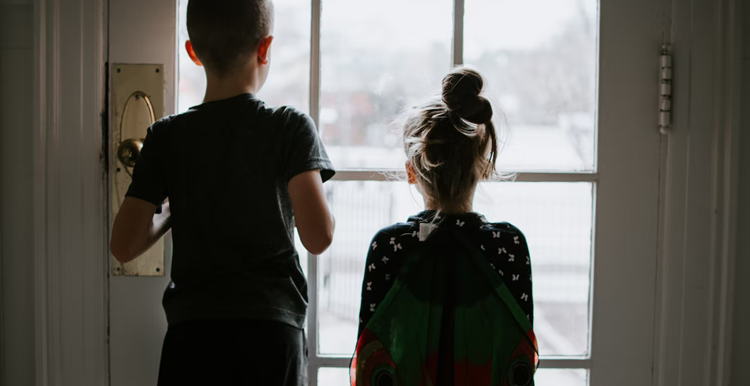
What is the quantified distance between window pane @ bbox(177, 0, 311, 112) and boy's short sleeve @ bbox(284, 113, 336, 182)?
25 centimetres

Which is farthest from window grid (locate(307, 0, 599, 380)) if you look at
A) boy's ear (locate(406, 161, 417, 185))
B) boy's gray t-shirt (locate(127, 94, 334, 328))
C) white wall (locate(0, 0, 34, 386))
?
white wall (locate(0, 0, 34, 386))

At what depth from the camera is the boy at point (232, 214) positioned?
881 millimetres

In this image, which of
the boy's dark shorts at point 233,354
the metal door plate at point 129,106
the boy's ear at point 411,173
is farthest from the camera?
the metal door plate at point 129,106

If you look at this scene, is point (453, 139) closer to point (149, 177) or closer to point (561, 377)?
point (149, 177)

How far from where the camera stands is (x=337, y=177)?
Answer: 1.16m

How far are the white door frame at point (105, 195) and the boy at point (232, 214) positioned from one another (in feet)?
0.81

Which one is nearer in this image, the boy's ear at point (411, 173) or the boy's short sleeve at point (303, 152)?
the boy's short sleeve at point (303, 152)

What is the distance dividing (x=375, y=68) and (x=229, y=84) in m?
0.32

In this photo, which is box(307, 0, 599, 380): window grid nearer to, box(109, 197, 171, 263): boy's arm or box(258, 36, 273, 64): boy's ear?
box(258, 36, 273, 64): boy's ear

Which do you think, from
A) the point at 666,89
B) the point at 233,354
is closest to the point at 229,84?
the point at 233,354

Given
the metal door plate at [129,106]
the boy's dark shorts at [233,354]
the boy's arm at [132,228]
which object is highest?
the metal door plate at [129,106]

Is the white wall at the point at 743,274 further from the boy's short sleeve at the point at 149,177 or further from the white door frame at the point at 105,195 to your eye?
the boy's short sleeve at the point at 149,177

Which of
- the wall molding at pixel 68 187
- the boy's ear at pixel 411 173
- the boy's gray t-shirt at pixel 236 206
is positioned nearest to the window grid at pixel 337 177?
the boy's ear at pixel 411 173

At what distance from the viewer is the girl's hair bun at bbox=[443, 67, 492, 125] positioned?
A: 3.06 ft
